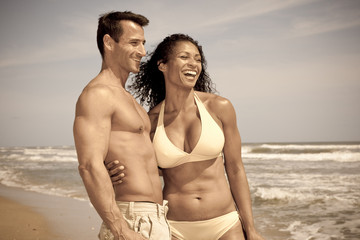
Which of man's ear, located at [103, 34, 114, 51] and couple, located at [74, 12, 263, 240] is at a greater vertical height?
man's ear, located at [103, 34, 114, 51]

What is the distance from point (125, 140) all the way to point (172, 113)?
0.98 meters

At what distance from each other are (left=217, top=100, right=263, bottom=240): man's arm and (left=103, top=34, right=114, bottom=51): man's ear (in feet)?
3.71

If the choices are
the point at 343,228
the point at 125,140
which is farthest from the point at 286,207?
the point at 125,140

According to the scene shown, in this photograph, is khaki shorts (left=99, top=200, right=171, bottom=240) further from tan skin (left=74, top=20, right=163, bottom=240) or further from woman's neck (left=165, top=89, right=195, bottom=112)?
woman's neck (left=165, top=89, right=195, bottom=112)

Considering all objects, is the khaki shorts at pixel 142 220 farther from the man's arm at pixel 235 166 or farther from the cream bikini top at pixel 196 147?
the man's arm at pixel 235 166

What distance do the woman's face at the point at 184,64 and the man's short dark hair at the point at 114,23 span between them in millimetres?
618

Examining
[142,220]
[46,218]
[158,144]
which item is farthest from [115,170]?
[46,218]

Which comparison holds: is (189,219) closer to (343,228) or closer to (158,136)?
(158,136)

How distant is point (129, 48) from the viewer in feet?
8.98

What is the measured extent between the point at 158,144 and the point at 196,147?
32 centimetres

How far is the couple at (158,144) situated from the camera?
2338mm

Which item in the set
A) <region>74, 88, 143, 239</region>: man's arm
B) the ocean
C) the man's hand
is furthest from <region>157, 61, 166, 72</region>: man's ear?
the ocean

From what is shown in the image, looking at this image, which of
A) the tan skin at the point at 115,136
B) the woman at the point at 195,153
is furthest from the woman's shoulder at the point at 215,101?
the tan skin at the point at 115,136

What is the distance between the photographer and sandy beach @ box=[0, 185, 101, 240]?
750 centimetres
